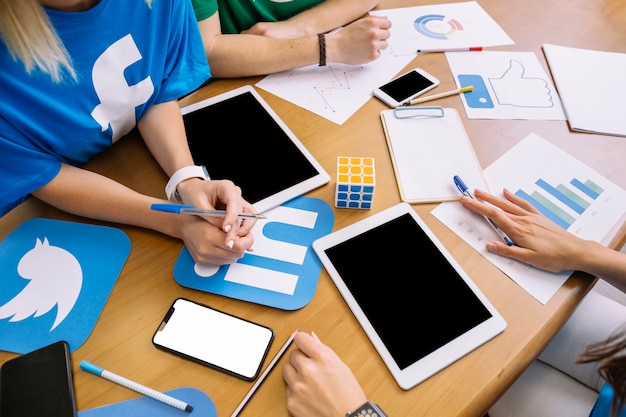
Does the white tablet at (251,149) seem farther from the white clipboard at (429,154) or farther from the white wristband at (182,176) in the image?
the white clipboard at (429,154)

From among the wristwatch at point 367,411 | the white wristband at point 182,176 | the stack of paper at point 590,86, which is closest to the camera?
the wristwatch at point 367,411

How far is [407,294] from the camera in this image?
0.67 metres

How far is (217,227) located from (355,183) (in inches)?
10.0

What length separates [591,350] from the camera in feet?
2.25

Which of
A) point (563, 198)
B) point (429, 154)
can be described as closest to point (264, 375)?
point (429, 154)

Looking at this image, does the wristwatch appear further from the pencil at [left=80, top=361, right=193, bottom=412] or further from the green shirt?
the green shirt

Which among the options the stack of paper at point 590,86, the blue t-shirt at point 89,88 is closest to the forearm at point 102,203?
the blue t-shirt at point 89,88

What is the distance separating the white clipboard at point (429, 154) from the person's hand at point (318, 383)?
0.35 metres

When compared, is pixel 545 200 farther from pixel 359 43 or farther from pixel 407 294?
pixel 359 43

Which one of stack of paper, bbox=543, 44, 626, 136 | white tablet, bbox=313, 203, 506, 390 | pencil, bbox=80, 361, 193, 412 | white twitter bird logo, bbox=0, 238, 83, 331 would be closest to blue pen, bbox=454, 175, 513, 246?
white tablet, bbox=313, 203, 506, 390

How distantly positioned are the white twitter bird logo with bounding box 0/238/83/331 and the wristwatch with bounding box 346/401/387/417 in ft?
1.57

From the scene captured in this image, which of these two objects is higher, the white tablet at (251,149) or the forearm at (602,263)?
the white tablet at (251,149)

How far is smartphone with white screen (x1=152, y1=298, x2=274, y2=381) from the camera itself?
61 cm

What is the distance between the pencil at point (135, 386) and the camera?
57 centimetres
